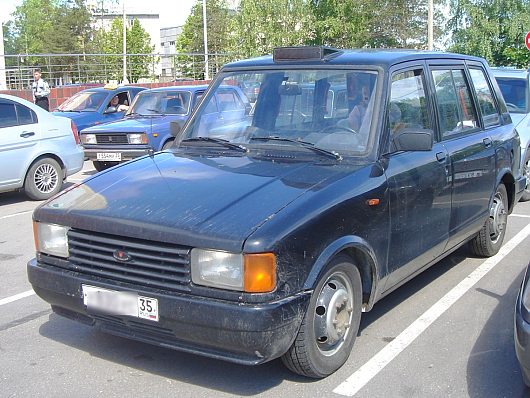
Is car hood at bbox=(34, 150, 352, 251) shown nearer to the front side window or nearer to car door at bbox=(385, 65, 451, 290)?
car door at bbox=(385, 65, 451, 290)

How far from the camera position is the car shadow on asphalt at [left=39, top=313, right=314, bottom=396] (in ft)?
12.7

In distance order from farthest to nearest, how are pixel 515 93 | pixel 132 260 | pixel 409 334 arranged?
pixel 515 93 < pixel 409 334 < pixel 132 260

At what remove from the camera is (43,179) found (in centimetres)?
1002

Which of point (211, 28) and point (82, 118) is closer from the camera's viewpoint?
point (82, 118)

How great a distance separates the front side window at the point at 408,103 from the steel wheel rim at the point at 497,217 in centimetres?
170

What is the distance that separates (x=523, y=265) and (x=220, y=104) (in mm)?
3305

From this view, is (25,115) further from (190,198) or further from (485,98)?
(190,198)

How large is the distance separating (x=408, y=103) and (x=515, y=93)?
627 centimetres

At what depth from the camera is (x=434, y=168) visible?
4.82m

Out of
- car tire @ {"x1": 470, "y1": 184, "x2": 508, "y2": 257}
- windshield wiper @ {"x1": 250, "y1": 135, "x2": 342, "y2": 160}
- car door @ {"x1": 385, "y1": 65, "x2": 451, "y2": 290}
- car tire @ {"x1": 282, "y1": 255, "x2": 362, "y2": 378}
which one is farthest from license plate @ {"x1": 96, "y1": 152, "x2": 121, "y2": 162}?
car tire @ {"x1": 282, "y1": 255, "x2": 362, "y2": 378}

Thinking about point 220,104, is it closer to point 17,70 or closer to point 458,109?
point 458,109

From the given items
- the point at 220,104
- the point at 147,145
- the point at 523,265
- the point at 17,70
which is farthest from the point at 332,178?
the point at 17,70

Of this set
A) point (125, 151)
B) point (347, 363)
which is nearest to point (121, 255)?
point (347, 363)

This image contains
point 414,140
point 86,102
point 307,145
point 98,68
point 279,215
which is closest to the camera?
point 279,215
